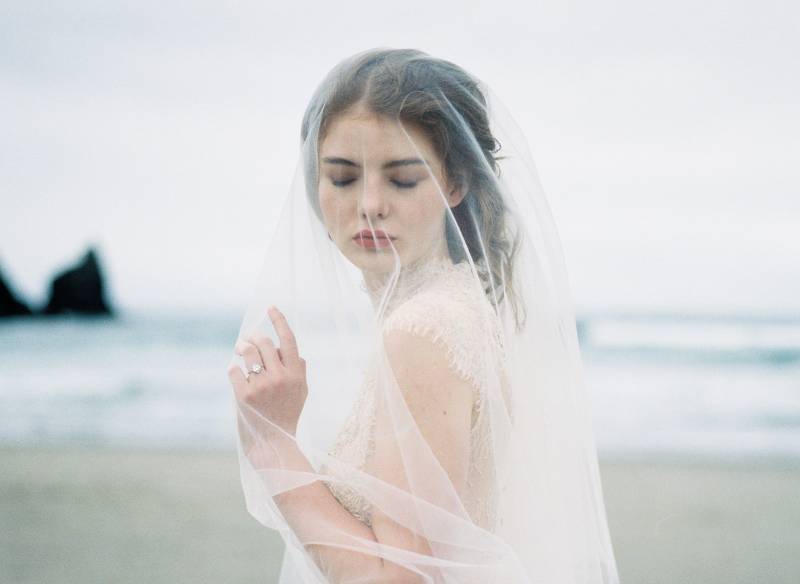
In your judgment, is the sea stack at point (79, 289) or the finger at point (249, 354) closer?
the finger at point (249, 354)

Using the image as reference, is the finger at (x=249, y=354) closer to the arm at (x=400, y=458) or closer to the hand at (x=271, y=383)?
the hand at (x=271, y=383)

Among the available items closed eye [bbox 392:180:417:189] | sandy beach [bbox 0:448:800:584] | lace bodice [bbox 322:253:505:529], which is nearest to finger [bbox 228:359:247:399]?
lace bodice [bbox 322:253:505:529]

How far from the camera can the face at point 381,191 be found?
136 cm

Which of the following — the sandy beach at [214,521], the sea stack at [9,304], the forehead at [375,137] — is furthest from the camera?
the sea stack at [9,304]

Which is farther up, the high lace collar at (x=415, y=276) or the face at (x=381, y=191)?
the face at (x=381, y=191)

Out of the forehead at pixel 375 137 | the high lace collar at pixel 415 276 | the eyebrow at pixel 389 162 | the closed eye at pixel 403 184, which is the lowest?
the high lace collar at pixel 415 276

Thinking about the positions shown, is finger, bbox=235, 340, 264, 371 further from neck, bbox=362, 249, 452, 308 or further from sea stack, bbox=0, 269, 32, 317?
sea stack, bbox=0, 269, 32, 317

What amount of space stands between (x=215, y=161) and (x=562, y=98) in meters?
6.86

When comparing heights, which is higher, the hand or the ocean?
the hand

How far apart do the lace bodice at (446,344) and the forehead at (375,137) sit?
0.65 feet

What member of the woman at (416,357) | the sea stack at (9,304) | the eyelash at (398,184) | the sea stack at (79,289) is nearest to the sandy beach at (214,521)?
the woman at (416,357)

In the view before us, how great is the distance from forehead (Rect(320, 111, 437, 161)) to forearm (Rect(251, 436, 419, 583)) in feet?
1.58

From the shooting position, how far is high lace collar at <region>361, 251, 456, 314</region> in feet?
4.65

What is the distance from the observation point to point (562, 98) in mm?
11773
